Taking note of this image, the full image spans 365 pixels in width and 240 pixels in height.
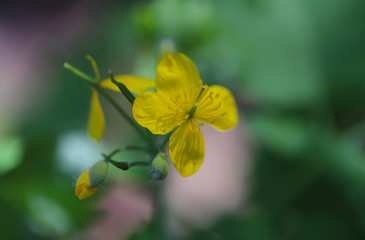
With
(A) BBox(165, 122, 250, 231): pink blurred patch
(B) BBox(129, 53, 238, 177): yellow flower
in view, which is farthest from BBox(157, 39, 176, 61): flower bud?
(A) BBox(165, 122, 250, 231): pink blurred patch

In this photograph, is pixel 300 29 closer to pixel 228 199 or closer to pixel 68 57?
pixel 228 199

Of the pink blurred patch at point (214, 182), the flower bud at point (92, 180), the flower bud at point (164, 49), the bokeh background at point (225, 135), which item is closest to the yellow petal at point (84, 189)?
the flower bud at point (92, 180)

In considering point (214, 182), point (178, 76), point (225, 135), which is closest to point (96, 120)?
Result: point (178, 76)

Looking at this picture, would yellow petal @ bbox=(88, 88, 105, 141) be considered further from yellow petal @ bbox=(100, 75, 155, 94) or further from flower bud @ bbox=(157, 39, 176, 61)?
flower bud @ bbox=(157, 39, 176, 61)

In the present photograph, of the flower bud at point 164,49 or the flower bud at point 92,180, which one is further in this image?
the flower bud at point 164,49

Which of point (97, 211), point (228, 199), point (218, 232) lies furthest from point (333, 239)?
point (97, 211)

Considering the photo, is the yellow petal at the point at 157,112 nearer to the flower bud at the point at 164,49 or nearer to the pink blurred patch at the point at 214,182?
the flower bud at the point at 164,49

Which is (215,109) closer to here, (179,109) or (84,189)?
(179,109)
